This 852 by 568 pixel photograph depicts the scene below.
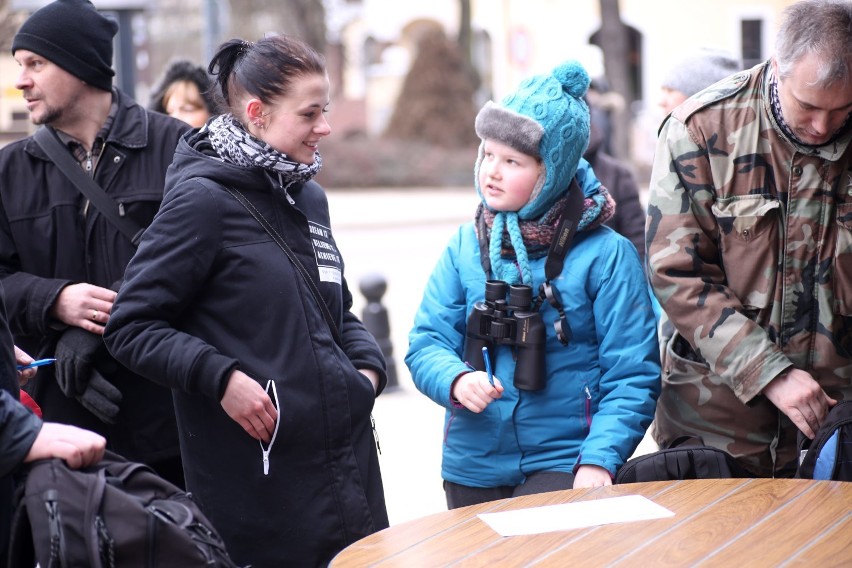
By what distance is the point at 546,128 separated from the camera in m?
3.34

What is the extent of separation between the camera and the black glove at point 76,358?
11.5 ft

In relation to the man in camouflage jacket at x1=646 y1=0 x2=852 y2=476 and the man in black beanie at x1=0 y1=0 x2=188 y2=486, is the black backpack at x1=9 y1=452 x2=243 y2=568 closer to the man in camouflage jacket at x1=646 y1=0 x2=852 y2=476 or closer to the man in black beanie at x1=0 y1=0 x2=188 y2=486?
the man in black beanie at x1=0 y1=0 x2=188 y2=486

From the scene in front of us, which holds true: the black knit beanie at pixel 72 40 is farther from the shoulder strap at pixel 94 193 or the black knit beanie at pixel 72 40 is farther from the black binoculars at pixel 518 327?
the black binoculars at pixel 518 327

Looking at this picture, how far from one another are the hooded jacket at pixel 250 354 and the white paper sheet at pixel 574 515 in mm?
557

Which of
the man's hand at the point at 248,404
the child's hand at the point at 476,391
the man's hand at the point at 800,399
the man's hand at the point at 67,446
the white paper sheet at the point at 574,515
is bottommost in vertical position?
the white paper sheet at the point at 574,515

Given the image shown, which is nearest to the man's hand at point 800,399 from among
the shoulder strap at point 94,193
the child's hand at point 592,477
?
the child's hand at point 592,477

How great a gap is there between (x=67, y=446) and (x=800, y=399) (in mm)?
1909

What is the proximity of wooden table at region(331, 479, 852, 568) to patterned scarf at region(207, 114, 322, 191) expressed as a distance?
1.02 metres

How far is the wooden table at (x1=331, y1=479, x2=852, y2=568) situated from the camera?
92.4 inches

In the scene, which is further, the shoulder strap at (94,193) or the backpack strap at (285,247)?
the shoulder strap at (94,193)

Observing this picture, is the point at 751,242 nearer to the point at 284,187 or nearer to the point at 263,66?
the point at 284,187

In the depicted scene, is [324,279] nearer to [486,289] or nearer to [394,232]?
[486,289]

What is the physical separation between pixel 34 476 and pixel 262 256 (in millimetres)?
935

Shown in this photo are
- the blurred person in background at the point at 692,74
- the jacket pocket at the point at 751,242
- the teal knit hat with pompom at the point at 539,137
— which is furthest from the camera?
the blurred person in background at the point at 692,74
